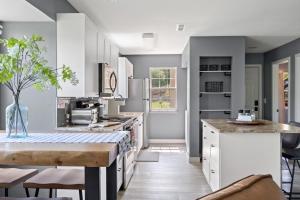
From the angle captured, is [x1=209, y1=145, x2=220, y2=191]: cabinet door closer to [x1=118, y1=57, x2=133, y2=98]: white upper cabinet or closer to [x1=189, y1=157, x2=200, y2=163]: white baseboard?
[x1=189, y1=157, x2=200, y2=163]: white baseboard

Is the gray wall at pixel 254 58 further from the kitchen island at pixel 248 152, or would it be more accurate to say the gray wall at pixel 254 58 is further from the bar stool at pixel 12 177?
the bar stool at pixel 12 177

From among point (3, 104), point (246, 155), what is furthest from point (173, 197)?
point (3, 104)

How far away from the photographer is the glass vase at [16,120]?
1862 millimetres

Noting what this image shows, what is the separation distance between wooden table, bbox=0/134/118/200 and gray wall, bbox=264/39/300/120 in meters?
5.30

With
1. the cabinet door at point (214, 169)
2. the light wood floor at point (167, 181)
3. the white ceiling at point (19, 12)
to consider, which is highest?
the white ceiling at point (19, 12)

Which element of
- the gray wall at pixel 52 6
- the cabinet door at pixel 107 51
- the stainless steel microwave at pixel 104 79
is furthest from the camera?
the cabinet door at pixel 107 51

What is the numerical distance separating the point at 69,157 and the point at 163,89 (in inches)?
252

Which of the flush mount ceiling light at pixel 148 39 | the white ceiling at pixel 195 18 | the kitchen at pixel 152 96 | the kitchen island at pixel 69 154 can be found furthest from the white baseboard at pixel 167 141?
the kitchen island at pixel 69 154

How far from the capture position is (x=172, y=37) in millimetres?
5434

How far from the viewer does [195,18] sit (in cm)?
411

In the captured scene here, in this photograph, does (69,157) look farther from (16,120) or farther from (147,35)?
(147,35)

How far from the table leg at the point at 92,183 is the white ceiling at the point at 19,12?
179 cm

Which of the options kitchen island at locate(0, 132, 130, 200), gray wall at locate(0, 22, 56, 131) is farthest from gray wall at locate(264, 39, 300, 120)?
kitchen island at locate(0, 132, 130, 200)

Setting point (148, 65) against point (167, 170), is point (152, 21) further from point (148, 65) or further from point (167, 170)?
point (148, 65)
